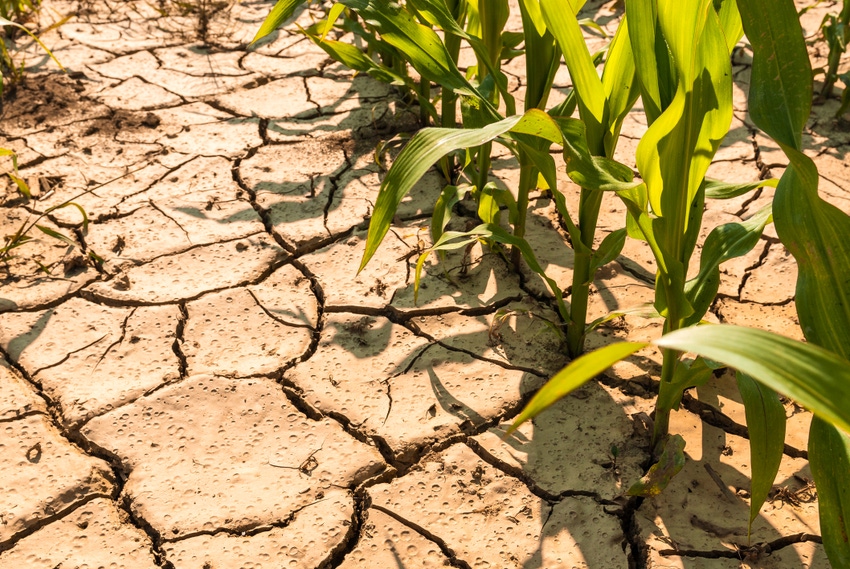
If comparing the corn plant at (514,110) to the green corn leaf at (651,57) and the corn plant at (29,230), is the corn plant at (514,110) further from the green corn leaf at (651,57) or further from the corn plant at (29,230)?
the corn plant at (29,230)

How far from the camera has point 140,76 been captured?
359 centimetres

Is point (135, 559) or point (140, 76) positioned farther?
point (140, 76)

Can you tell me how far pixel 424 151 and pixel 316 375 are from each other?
0.89 m

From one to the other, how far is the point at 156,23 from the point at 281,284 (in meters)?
2.18

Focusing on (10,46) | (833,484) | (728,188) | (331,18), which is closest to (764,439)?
(833,484)

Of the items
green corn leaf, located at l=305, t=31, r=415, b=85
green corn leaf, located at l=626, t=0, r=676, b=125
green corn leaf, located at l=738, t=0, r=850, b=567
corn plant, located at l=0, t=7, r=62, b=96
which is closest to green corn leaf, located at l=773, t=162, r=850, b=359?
green corn leaf, located at l=738, t=0, r=850, b=567

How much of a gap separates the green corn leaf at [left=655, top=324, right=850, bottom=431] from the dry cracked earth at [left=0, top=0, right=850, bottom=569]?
88 centimetres

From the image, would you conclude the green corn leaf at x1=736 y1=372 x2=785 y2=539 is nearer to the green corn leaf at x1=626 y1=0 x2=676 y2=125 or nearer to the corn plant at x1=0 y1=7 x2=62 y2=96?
the green corn leaf at x1=626 y1=0 x2=676 y2=125

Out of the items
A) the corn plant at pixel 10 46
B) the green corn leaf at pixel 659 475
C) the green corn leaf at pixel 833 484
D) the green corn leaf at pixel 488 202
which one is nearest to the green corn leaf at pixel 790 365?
the green corn leaf at pixel 833 484

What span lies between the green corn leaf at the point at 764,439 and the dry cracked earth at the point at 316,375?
0.25 meters

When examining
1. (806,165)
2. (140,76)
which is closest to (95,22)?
(140,76)

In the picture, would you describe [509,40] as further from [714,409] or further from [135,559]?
[135,559]

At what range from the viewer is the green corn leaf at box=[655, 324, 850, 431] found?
943 mm

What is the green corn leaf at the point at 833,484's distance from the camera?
1.41 meters
